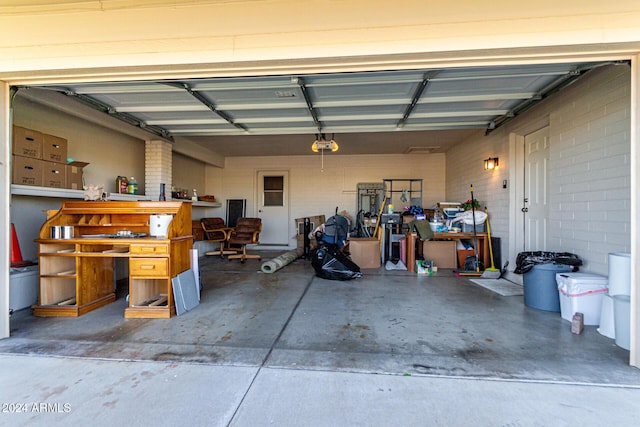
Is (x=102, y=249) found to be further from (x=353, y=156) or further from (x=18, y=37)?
(x=353, y=156)

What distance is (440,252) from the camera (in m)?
5.46

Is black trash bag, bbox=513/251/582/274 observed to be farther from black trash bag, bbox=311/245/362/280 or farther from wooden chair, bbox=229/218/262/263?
wooden chair, bbox=229/218/262/263

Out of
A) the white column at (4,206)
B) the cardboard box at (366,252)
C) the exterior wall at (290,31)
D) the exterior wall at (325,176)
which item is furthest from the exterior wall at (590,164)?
the white column at (4,206)

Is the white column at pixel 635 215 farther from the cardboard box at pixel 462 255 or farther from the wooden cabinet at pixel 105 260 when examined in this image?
the wooden cabinet at pixel 105 260

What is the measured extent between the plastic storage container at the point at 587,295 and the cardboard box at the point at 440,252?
2678 millimetres

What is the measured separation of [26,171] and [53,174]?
0.28 metres

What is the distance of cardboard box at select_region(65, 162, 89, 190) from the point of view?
3.63 m

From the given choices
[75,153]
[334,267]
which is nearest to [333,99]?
[334,267]

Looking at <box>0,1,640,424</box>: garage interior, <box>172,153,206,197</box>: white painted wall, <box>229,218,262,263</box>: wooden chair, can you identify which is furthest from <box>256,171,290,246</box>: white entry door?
<box>0,1,640,424</box>: garage interior

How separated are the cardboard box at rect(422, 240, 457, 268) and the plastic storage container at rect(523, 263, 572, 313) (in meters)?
2.23

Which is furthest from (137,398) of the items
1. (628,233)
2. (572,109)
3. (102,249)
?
(572,109)

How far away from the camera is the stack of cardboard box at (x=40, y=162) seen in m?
3.07

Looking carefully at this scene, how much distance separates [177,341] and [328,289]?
208 cm

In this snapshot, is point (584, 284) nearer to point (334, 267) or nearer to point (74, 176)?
point (334, 267)
